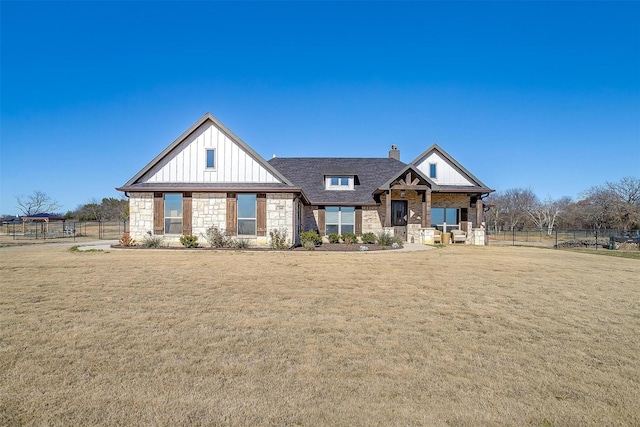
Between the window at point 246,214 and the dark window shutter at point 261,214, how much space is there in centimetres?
29

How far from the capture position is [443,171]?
2555 centimetres

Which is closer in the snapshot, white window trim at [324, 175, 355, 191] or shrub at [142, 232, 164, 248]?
shrub at [142, 232, 164, 248]

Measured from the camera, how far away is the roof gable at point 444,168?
83.3 feet

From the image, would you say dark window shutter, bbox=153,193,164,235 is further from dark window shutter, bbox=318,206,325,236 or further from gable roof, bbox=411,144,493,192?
gable roof, bbox=411,144,493,192

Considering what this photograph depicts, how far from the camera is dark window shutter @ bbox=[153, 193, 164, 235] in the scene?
62.2 feet

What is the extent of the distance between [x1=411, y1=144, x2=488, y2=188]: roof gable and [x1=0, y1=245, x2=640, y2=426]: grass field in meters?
17.1

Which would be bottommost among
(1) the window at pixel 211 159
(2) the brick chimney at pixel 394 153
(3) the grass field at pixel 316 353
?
(3) the grass field at pixel 316 353

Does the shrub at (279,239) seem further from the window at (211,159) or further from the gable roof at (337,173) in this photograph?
the gable roof at (337,173)

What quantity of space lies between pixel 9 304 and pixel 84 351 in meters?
3.53

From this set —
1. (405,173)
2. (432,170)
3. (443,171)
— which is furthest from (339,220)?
(443,171)

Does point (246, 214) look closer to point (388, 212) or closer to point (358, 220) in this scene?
point (358, 220)

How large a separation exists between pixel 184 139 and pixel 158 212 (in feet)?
13.0

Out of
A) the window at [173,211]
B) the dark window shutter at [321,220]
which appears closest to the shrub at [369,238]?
the dark window shutter at [321,220]

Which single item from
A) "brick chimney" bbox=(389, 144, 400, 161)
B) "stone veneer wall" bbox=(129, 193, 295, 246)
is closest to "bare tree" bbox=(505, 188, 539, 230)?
"brick chimney" bbox=(389, 144, 400, 161)
